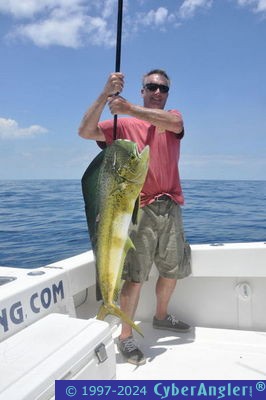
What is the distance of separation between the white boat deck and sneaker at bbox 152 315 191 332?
4cm

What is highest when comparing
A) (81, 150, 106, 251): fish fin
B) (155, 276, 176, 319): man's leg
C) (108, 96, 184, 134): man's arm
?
(108, 96, 184, 134): man's arm

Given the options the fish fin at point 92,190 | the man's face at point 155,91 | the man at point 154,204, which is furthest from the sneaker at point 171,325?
the man's face at point 155,91

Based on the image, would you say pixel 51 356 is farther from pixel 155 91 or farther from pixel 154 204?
pixel 155 91

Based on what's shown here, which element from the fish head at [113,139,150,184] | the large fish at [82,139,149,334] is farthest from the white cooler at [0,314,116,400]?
the fish head at [113,139,150,184]

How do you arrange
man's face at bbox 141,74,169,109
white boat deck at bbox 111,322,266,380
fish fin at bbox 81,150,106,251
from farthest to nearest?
man's face at bbox 141,74,169,109 < white boat deck at bbox 111,322,266,380 < fish fin at bbox 81,150,106,251

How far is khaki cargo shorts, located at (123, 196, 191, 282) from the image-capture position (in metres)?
2.89

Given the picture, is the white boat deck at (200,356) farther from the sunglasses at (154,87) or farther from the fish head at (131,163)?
the sunglasses at (154,87)

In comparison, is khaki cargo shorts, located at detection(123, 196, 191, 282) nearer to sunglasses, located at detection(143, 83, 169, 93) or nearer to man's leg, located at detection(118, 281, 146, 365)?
man's leg, located at detection(118, 281, 146, 365)

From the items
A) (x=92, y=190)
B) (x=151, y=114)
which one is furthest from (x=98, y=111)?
(x=92, y=190)

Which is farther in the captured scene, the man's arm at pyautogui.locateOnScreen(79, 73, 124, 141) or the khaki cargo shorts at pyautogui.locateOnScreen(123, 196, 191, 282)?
the khaki cargo shorts at pyautogui.locateOnScreen(123, 196, 191, 282)

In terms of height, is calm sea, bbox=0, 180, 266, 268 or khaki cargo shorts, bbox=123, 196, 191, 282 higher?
khaki cargo shorts, bbox=123, 196, 191, 282

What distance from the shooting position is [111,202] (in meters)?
2.25

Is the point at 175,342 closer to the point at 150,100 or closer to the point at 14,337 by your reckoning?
the point at 14,337

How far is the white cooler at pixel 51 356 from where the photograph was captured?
4.81ft
